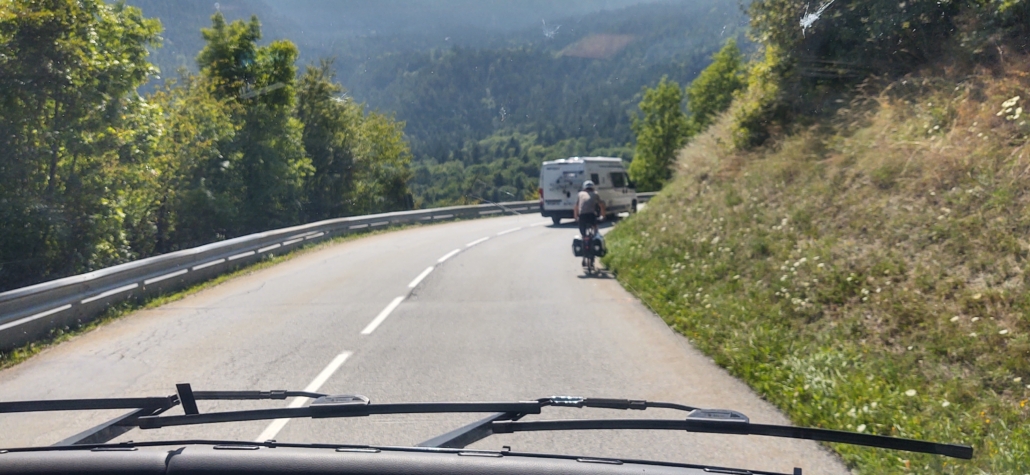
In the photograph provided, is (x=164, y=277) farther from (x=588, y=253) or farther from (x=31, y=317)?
(x=588, y=253)

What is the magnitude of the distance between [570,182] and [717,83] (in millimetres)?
35086

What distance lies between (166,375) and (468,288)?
22.1 feet

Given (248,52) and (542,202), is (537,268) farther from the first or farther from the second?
(248,52)

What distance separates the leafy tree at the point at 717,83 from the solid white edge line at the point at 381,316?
50430mm

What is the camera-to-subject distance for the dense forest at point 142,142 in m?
16.0

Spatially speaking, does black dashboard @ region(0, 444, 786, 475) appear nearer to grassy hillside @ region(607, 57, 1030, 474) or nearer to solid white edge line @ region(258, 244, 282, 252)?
grassy hillside @ region(607, 57, 1030, 474)

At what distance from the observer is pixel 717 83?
61.2m

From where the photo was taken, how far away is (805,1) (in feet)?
50.8

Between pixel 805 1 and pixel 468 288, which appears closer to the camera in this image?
pixel 468 288

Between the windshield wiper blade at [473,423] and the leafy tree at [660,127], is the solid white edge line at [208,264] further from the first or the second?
the leafy tree at [660,127]

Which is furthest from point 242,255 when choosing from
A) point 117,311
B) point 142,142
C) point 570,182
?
point 570,182

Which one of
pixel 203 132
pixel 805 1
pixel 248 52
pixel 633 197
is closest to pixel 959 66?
pixel 805 1

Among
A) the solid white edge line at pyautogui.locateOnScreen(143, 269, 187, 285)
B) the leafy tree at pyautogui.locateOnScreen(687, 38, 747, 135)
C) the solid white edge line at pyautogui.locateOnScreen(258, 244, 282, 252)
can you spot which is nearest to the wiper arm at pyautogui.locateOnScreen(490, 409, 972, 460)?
the solid white edge line at pyautogui.locateOnScreen(143, 269, 187, 285)

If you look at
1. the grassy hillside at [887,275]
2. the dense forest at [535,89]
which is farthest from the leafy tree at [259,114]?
the grassy hillside at [887,275]
